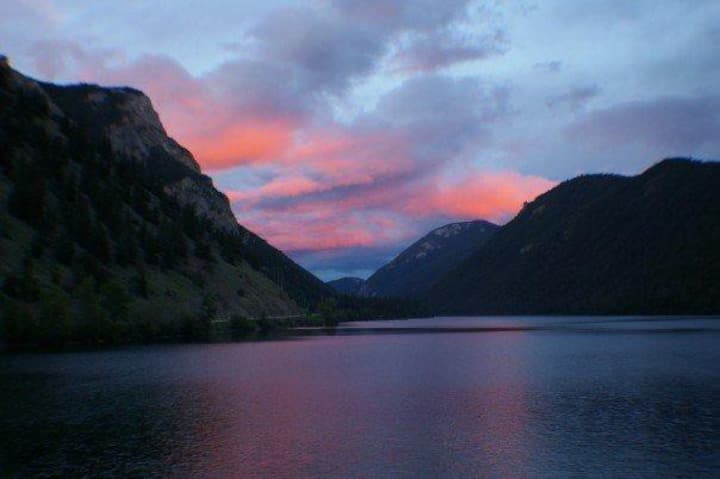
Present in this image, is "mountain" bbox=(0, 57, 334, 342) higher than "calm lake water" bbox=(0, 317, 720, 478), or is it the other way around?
"mountain" bbox=(0, 57, 334, 342)

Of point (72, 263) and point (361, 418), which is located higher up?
point (72, 263)

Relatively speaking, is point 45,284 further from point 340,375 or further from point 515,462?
point 515,462

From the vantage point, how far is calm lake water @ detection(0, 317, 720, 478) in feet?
125

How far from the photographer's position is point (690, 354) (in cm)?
10200

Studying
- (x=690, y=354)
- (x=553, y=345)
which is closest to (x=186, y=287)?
(x=553, y=345)

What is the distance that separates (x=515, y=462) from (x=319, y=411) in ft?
73.5

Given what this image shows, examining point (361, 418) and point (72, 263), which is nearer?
point (361, 418)

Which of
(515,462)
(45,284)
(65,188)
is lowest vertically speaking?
(515,462)

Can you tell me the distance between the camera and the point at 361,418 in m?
52.3

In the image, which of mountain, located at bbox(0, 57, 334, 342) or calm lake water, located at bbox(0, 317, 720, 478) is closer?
calm lake water, located at bbox(0, 317, 720, 478)

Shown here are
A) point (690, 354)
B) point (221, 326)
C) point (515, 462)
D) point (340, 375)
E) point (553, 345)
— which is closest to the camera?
point (515, 462)

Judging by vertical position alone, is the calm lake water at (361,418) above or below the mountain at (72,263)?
below

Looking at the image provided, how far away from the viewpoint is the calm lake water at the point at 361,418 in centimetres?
3819

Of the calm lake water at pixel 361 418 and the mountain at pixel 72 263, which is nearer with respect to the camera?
the calm lake water at pixel 361 418
